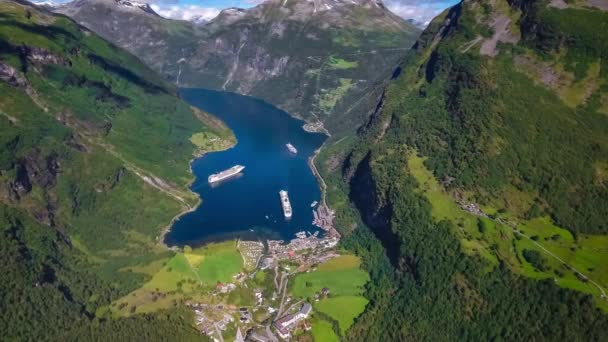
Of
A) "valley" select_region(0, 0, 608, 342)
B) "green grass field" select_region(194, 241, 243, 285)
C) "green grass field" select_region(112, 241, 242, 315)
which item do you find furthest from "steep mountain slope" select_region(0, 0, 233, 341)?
"green grass field" select_region(194, 241, 243, 285)

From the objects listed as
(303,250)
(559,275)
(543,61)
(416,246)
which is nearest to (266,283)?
(303,250)

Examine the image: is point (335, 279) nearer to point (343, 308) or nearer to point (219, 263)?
point (343, 308)

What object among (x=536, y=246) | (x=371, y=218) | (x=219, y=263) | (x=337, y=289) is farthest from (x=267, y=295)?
(x=536, y=246)

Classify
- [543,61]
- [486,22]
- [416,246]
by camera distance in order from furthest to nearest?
[486,22] → [543,61] → [416,246]

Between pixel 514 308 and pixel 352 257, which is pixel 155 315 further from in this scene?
pixel 514 308

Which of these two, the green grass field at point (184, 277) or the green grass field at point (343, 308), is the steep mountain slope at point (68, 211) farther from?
the green grass field at point (343, 308)

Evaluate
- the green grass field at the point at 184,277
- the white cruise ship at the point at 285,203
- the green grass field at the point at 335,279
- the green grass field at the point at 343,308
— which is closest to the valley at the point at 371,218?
the green grass field at the point at 343,308

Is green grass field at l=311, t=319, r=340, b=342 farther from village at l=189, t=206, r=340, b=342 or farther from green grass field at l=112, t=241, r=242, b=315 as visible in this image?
green grass field at l=112, t=241, r=242, b=315
